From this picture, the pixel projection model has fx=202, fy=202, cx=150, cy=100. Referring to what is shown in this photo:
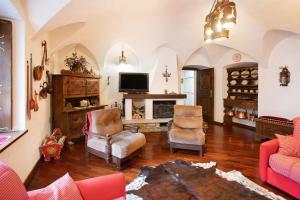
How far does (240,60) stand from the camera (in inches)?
242

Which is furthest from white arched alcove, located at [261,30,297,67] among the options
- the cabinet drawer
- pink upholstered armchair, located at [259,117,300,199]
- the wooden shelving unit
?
the cabinet drawer

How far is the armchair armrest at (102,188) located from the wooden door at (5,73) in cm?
164

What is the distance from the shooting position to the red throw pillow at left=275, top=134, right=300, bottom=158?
2.54 metres

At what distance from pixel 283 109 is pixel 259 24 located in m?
2.19

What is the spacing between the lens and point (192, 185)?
2615mm

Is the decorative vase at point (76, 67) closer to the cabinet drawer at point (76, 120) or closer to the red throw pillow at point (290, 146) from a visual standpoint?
the cabinet drawer at point (76, 120)

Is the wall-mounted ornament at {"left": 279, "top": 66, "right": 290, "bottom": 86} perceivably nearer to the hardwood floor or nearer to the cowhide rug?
the hardwood floor

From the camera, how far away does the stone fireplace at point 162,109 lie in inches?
242

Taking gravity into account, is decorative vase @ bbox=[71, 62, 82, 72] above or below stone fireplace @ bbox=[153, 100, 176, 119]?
above

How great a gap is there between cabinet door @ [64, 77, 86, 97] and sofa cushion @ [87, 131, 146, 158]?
1547mm

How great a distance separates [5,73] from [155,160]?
260 cm

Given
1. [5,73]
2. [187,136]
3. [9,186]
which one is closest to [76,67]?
[5,73]

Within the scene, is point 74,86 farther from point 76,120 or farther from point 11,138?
point 11,138

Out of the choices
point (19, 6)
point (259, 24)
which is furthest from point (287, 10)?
point (19, 6)
